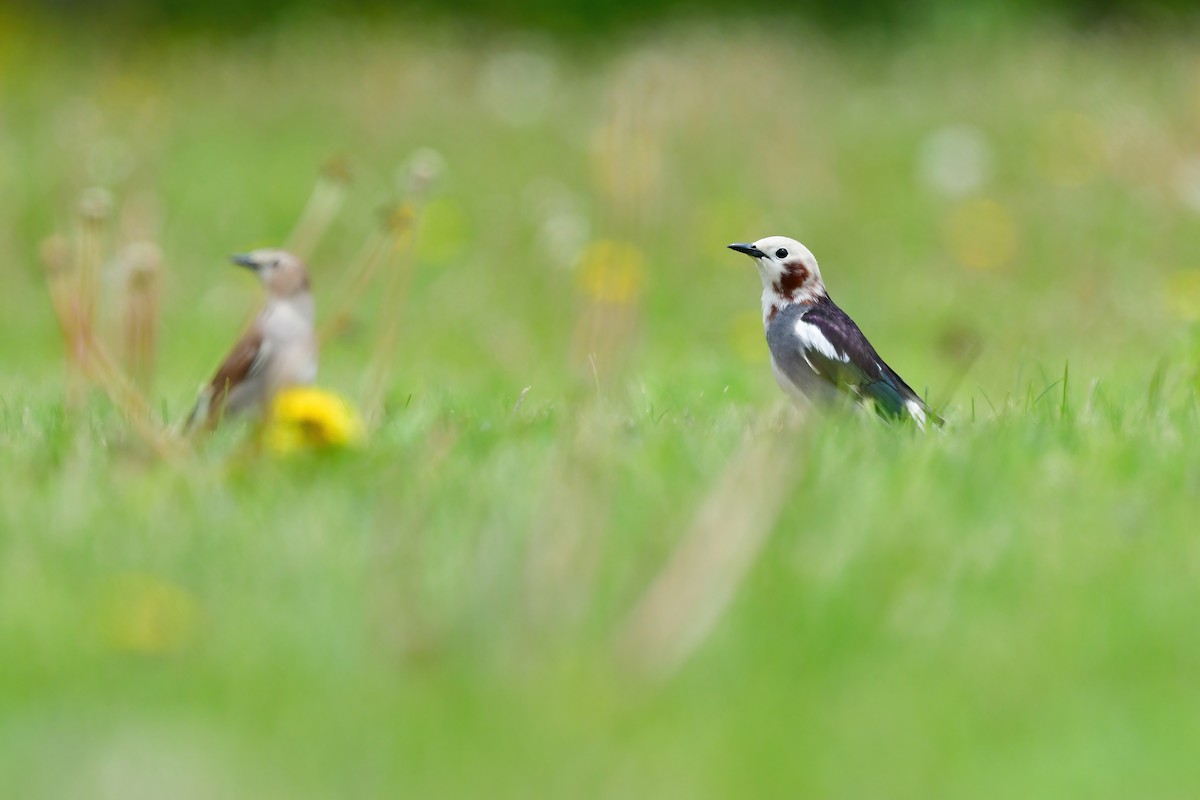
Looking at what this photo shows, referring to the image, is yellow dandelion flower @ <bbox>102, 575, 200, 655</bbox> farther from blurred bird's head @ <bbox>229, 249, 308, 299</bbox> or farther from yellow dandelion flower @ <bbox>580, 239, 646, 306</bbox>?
blurred bird's head @ <bbox>229, 249, 308, 299</bbox>

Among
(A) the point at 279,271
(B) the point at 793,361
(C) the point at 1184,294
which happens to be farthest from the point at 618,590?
(C) the point at 1184,294

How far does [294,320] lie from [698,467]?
2.31 metres

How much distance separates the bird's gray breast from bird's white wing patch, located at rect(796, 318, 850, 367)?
2 centimetres

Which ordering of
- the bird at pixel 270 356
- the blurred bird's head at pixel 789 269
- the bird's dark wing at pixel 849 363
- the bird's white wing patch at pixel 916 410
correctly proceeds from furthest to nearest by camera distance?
the blurred bird's head at pixel 789 269, the bird at pixel 270 356, the bird's dark wing at pixel 849 363, the bird's white wing patch at pixel 916 410

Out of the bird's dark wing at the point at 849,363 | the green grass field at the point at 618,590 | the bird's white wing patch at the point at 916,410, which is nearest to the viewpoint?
the green grass field at the point at 618,590

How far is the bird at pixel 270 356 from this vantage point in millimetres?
5121

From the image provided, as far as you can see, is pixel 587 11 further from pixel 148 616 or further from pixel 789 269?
pixel 148 616

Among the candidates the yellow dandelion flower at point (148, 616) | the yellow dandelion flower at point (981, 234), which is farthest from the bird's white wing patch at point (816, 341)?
the yellow dandelion flower at point (981, 234)

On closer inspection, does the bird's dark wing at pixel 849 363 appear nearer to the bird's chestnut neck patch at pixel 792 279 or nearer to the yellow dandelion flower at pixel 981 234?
the bird's chestnut neck patch at pixel 792 279

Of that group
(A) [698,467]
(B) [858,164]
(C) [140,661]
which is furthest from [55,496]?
(B) [858,164]

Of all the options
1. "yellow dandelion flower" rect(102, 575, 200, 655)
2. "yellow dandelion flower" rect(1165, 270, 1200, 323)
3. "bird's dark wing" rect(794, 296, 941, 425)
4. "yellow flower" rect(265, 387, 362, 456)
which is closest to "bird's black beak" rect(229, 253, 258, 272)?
"bird's dark wing" rect(794, 296, 941, 425)

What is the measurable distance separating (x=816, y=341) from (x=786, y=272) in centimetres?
42

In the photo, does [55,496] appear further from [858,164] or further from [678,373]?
[858,164]

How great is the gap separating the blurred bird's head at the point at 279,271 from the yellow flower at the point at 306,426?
201 cm
